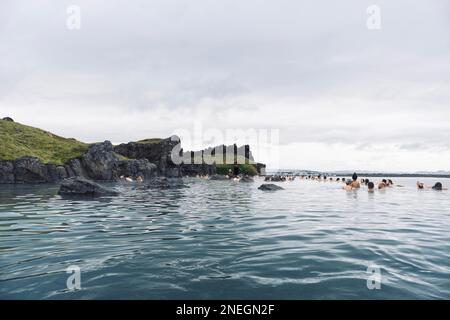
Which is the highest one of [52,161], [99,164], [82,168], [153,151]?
[153,151]

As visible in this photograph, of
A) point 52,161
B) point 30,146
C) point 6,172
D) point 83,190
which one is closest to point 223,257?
point 83,190

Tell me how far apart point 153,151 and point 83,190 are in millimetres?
110478

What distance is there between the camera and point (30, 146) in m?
94.9

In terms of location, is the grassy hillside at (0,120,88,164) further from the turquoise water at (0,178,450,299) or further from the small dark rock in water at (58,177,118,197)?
the turquoise water at (0,178,450,299)

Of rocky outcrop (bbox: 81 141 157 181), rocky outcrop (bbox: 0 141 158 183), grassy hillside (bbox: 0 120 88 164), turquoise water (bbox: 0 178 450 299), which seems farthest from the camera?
rocky outcrop (bbox: 81 141 157 181)

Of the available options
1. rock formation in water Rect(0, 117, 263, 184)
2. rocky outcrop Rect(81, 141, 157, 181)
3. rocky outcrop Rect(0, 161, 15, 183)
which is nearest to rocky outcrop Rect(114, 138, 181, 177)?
rock formation in water Rect(0, 117, 263, 184)

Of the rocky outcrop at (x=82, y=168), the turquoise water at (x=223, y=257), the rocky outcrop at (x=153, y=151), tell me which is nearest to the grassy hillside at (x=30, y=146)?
the rocky outcrop at (x=82, y=168)

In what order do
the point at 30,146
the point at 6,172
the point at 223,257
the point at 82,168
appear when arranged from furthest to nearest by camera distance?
the point at 30,146
the point at 82,168
the point at 6,172
the point at 223,257

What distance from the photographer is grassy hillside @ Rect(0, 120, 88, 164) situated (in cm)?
8012

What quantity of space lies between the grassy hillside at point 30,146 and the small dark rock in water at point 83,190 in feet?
167

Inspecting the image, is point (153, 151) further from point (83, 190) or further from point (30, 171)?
point (83, 190)

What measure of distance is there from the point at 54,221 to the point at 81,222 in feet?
5.52

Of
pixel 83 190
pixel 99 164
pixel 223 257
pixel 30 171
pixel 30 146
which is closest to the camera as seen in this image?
pixel 223 257

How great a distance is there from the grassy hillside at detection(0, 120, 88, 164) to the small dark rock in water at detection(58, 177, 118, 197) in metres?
51.0
